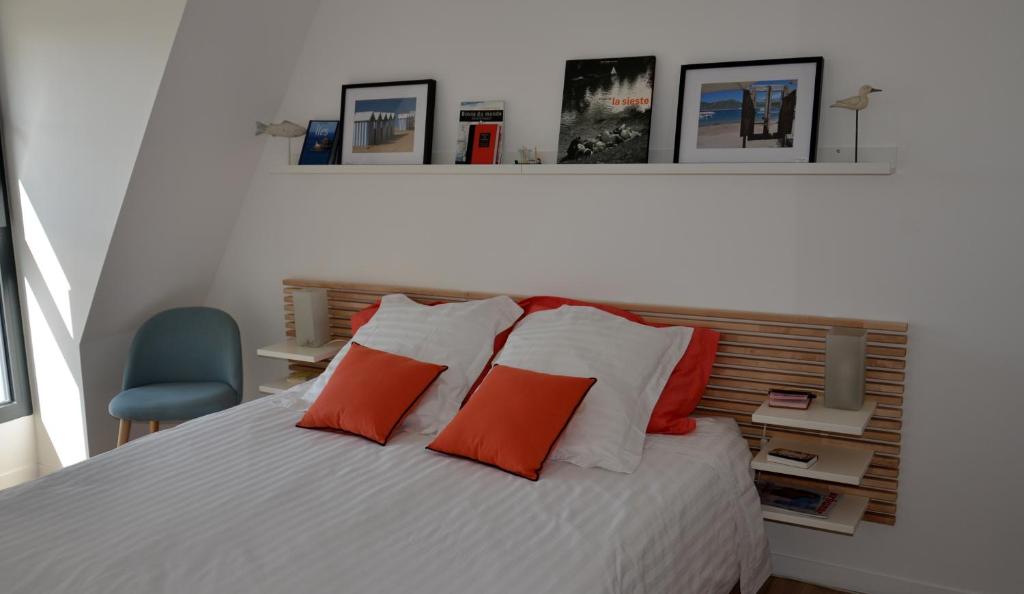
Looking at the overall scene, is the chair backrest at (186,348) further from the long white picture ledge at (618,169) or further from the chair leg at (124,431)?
the long white picture ledge at (618,169)

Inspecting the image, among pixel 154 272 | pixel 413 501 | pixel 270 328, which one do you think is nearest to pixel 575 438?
pixel 413 501

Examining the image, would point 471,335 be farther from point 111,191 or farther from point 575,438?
point 111,191

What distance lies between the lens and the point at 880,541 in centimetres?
290

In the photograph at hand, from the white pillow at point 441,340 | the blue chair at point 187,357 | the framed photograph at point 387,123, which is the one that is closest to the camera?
the white pillow at point 441,340

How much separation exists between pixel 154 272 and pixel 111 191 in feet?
1.67

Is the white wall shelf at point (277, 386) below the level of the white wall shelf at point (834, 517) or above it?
above

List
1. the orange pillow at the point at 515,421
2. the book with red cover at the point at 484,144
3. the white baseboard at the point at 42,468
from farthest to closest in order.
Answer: the white baseboard at the point at 42,468
the book with red cover at the point at 484,144
the orange pillow at the point at 515,421

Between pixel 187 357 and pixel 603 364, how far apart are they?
220cm

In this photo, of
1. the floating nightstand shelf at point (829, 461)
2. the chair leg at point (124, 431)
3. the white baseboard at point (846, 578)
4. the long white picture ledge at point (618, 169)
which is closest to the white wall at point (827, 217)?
the white baseboard at point (846, 578)

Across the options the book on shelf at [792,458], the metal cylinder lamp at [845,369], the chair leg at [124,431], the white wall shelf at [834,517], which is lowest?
the chair leg at [124,431]

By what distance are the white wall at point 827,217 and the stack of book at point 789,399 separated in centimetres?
32

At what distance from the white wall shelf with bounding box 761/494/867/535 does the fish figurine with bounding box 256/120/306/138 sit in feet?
8.21

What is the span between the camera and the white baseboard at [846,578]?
286 centimetres

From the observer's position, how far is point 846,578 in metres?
2.96
